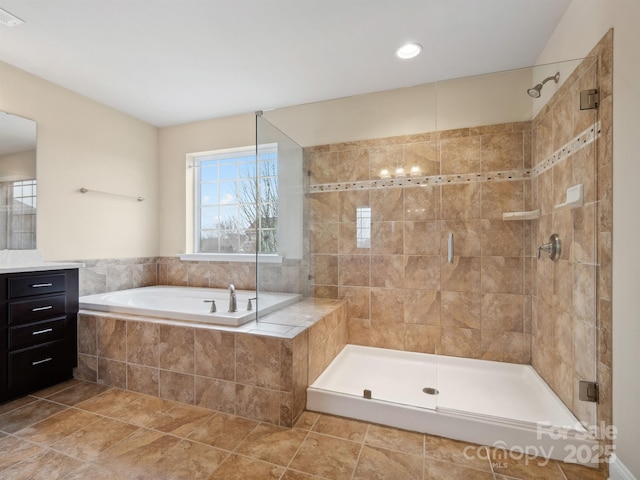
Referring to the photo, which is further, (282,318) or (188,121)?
(188,121)

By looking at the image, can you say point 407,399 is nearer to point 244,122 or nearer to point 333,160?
point 333,160

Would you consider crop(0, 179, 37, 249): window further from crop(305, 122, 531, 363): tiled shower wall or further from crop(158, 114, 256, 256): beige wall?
crop(305, 122, 531, 363): tiled shower wall

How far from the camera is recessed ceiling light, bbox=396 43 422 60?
2.13 metres

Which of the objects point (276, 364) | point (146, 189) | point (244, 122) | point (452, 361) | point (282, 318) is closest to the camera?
point (276, 364)

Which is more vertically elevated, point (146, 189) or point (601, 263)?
point (146, 189)

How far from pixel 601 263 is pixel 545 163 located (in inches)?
33.4

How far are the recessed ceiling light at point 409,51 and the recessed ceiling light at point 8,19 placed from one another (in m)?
2.44

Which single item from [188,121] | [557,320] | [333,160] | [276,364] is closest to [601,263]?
[557,320]

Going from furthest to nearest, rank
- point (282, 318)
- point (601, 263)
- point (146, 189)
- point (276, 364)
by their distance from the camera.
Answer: point (146, 189)
point (282, 318)
point (276, 364)
point (601, 263)

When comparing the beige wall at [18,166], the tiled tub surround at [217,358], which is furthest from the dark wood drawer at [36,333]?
the beige wall at [18,166]

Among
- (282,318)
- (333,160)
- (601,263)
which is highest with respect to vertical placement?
A: (333,160)

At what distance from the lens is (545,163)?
203cm

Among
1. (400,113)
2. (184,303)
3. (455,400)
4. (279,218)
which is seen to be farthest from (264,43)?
(455,400)

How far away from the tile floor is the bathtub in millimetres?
593
